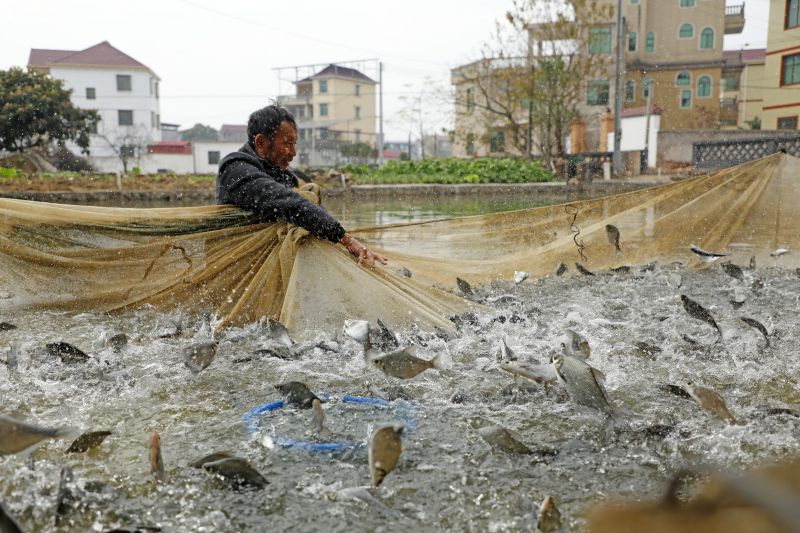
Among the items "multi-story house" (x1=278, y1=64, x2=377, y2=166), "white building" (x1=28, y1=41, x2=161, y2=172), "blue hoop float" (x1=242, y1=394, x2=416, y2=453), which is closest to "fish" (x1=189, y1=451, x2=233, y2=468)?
"blue hoop float" (x1=242, y1=394, x2=416, y2=453)

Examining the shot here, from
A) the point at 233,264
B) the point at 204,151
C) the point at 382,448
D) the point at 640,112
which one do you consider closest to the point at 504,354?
the point at 382,448

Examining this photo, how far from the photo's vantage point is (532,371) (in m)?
2.93

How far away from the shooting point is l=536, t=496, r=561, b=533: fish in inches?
77.4

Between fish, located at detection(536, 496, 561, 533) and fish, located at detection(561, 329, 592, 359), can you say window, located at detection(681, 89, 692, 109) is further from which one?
fish, located at detection(536, 496, 561, 533)

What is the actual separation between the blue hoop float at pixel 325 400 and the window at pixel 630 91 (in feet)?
130

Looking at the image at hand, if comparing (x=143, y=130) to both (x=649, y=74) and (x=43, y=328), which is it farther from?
(x=43, y=328)

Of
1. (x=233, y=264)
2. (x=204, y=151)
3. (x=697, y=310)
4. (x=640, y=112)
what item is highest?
(x=640, y=112)

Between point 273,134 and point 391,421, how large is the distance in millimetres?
2183

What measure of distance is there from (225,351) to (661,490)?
244cm

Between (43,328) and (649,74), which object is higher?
(649,74)

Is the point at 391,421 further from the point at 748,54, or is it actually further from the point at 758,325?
the point at 748,54

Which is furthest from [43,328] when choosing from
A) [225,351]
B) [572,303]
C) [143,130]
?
[143,130]

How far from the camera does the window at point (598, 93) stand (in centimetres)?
3809

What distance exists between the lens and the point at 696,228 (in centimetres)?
626
